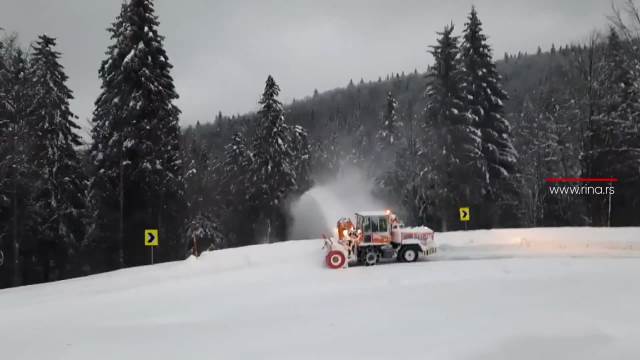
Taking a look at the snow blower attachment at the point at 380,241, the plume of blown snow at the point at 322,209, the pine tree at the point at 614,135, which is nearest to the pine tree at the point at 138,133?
the snow blower attachment at the point at 380,241

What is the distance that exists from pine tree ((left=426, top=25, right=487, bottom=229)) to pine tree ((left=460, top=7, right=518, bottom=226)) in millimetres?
813

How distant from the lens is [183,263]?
20516 mm

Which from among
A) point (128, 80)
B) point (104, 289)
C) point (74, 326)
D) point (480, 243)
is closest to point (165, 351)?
point (74, 326)

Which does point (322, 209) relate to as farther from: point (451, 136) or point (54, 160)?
point (54, 160)

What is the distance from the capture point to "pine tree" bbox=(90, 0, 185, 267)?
90.2 feet

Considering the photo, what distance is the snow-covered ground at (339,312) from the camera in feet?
32.2

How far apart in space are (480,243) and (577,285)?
11.0 metres

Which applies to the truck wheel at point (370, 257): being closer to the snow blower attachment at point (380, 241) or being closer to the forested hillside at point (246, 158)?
the snow blower attachment at point (380, 241)

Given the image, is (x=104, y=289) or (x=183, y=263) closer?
(x=104, y=289)

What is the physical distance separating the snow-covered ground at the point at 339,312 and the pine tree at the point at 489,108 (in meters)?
16.1

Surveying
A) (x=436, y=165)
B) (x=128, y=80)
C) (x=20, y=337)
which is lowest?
(x=20, y=337)

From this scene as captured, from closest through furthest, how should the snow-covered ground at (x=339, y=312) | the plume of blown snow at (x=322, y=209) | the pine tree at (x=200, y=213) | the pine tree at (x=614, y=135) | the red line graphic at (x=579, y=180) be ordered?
1. the snow-covered ground at (x=339, y=312)
2. the pine tree at (x=614, y=135)
3. the red line graphic at (x=579, y=180)
4. the pine tree at (x=200, y=213)
5. the plume of blown snow at (x=322, y=209)

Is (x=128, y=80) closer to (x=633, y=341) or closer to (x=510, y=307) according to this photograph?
(x=510, y=307)

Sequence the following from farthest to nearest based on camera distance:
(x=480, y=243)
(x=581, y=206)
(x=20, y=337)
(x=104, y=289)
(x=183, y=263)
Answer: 1. (x=581, y=206)
2. (x=480, y=243)
3. (x=183, y=263)
4. (x=104, y=289)
5. (x=20, y=337)
